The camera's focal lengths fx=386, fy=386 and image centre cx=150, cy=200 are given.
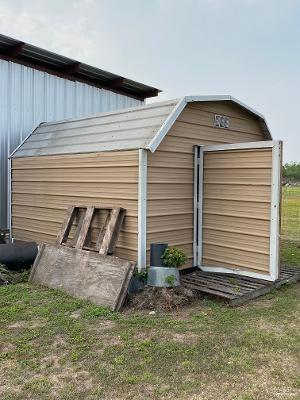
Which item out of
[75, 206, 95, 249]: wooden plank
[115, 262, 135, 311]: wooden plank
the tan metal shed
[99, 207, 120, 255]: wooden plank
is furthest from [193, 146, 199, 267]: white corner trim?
[115, 262, 135, 311]: wooden plank

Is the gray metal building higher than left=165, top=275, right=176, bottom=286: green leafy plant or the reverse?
higher

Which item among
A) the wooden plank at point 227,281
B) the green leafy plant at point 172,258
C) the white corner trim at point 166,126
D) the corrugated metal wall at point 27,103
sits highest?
the corrugated metal wall at point 27,103

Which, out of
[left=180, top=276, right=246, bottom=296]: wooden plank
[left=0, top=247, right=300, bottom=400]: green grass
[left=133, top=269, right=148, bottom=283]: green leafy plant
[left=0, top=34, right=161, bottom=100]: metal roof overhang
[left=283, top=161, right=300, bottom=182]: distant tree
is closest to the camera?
[left=0, top=247, right=300, bottom=400]: green grass

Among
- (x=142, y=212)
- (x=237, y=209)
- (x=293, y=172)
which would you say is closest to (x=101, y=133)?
(x=142, y=212)

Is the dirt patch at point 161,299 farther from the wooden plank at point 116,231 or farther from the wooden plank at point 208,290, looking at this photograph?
the wooden plank at point 116,231

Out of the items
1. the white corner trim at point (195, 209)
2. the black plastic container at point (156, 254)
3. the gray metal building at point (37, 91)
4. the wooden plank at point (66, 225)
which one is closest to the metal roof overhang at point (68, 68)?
the gray metal building at point (37, 91)

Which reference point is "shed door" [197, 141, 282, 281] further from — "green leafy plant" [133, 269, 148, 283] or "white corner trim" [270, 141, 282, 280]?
"green leafy plant" [133, 269, 148, 283]

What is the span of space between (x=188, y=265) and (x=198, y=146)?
7.31 ft

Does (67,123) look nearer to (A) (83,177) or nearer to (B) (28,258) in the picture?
(A) (83,177)

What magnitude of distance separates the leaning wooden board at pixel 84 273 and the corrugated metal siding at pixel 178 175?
2.86 feet

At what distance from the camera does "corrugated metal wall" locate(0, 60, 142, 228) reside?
31.6 ft

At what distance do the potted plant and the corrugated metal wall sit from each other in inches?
212

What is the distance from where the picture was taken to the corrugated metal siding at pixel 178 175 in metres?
6.48

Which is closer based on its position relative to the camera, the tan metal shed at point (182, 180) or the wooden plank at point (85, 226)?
the tan metal shed at point (182, 180)
